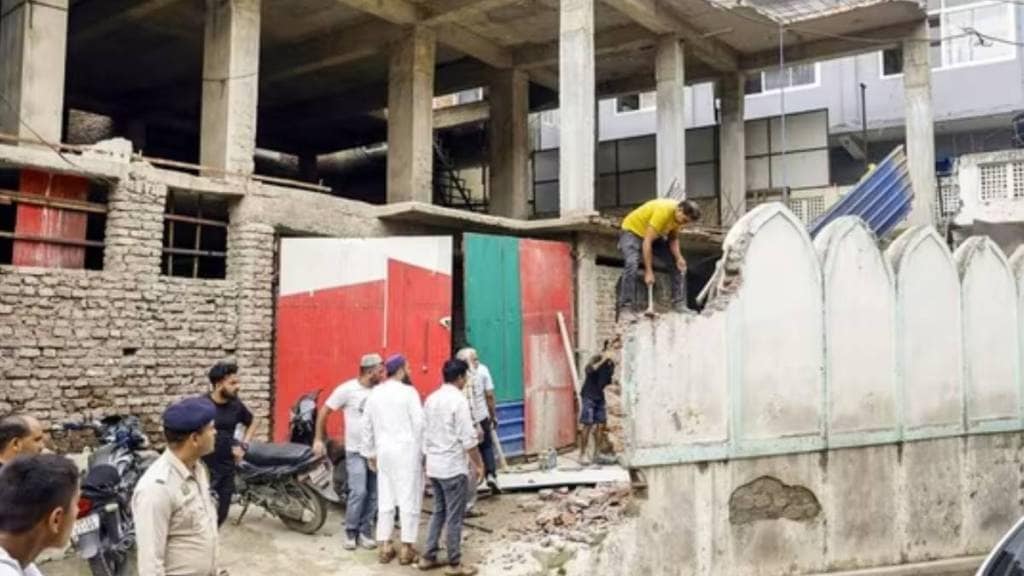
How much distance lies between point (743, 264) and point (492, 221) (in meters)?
5.74

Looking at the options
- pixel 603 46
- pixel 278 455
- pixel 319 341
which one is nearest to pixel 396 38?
pixel 603 46

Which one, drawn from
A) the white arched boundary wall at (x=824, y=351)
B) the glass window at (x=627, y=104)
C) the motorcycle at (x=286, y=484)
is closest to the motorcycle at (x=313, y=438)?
the motorcycle at (x=286, y=484)

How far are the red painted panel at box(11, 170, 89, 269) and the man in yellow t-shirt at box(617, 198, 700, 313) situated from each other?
18.3 feet

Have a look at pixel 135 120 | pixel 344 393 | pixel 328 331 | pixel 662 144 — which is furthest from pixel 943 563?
pixel 135 120

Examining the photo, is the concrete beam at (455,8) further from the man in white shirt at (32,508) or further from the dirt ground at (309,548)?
the man in white shirt at (32,508)

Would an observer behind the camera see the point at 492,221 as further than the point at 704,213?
No

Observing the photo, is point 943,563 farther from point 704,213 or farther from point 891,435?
point 704,213

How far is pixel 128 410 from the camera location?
855cm

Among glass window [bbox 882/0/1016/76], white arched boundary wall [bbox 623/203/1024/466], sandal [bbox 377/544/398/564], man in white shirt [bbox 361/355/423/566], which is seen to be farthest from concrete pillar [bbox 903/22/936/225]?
sandal [bbox 377/544/398/564]

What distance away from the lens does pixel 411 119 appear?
13.5m

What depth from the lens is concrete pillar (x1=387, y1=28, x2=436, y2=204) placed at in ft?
44.1

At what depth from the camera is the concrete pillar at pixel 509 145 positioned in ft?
52.2

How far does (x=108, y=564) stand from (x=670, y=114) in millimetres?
11687

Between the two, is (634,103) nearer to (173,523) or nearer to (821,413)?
(821,413)
